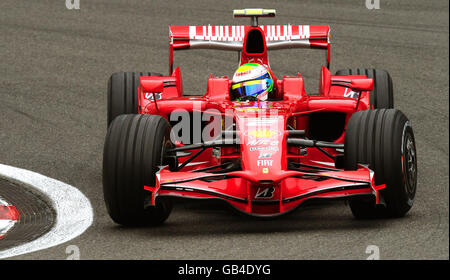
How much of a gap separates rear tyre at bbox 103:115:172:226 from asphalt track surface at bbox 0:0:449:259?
0.47 ft

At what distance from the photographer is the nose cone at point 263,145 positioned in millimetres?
8125

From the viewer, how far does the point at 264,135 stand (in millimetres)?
8500

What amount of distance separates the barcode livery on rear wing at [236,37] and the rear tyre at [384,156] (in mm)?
2685

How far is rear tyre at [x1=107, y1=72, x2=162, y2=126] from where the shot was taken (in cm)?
1086

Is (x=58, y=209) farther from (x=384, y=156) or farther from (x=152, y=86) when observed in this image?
(x=384, y=156)

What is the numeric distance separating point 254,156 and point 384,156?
Answer: 1000mm

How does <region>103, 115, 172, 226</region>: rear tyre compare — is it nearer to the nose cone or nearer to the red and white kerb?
the nose cone

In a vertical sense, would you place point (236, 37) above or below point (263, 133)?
above

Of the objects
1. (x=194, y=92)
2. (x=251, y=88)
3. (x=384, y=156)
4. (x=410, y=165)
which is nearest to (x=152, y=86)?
(x=251, y=88)

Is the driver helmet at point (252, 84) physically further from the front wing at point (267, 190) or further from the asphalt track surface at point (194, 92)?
the front wing at point (267, 190)

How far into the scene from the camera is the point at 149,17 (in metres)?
18.4

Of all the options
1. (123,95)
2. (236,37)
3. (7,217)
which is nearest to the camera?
(7,217)

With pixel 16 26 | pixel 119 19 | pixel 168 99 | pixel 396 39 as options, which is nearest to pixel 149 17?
pixel 119 19

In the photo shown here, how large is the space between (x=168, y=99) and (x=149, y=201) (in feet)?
5.80
